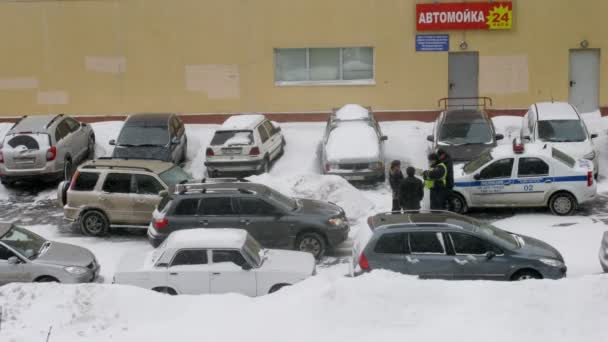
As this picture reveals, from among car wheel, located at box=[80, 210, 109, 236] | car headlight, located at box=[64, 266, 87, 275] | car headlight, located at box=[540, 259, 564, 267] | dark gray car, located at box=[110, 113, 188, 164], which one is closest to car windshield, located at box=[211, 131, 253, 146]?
dark gray car, located at box=[110, 113, 188, 164]

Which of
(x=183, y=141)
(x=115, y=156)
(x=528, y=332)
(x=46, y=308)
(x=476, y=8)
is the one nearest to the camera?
(x=528, y=332)

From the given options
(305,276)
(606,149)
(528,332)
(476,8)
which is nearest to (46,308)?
(305,276)

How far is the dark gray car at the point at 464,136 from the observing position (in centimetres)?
2377

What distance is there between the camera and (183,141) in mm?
26422

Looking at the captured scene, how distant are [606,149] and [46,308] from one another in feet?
57.4

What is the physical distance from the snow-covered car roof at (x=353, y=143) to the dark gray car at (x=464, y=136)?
1.66m

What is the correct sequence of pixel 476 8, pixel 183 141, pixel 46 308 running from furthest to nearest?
pixel 476 8 → pixel 183 141 → pixel 46 308

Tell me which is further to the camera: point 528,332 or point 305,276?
point 305,276

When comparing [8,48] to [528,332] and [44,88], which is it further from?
[528,332]

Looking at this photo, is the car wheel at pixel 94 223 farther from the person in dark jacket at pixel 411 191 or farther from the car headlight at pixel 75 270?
the person in dark jacket at pixel 411 191

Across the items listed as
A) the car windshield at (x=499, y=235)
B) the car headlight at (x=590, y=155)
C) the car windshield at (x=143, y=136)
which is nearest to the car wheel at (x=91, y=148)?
the car windshield at (x=143, y=136)

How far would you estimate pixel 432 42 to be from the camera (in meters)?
29.1

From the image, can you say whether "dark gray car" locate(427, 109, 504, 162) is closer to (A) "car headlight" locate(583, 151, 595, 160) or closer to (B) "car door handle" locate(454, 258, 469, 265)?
(A) "car headlight" locate(583, 151, 595, 160)

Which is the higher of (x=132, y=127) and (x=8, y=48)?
(x=8, y=48)
